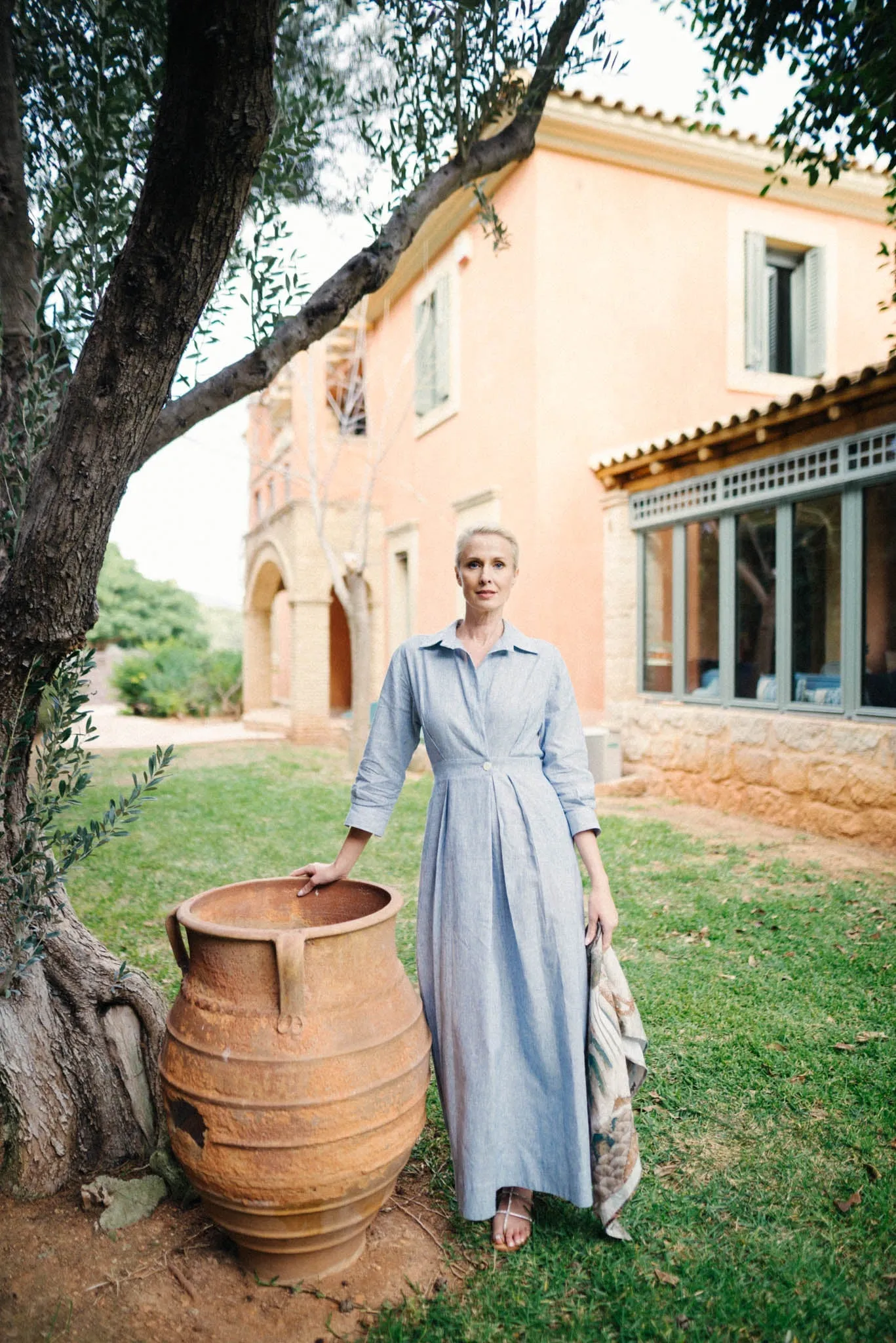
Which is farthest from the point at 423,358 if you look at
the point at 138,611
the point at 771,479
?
the point at 138,611

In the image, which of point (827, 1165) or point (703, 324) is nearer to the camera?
point (827, 1165)

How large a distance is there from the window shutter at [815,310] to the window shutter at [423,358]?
14.9 feet

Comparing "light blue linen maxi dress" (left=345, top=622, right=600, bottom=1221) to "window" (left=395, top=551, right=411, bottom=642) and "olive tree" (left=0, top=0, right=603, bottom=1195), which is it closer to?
"olive tree" (left=0, top=0, right=603, bottom=1195)

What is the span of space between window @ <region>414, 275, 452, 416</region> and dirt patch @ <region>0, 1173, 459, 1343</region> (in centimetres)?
994

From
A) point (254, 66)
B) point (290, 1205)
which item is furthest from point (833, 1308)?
point (254, 66)

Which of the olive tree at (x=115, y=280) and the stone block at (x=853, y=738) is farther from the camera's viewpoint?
the stone block at (x=853, y=738)

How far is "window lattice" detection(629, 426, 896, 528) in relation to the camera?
6.47 meters

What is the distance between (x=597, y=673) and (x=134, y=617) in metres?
20.6

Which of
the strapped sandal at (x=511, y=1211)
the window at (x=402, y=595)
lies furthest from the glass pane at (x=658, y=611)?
the strapped sandal at (x=511, y=1211)

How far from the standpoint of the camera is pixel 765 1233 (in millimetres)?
2367

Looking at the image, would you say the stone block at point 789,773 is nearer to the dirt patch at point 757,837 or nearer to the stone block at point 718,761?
the dirt patch at point 757,837

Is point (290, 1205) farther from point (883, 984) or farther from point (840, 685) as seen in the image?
point (840, 685)

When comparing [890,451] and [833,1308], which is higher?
[890,451]

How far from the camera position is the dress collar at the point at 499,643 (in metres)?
2.46
